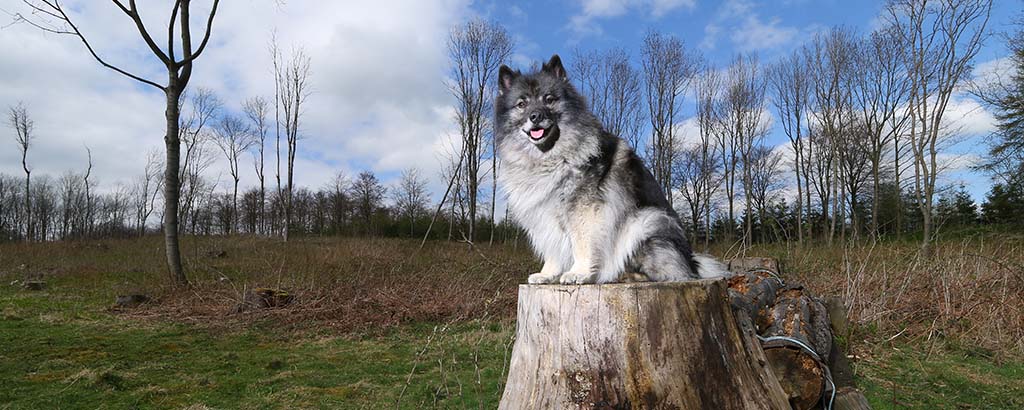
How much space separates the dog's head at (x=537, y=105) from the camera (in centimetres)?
312

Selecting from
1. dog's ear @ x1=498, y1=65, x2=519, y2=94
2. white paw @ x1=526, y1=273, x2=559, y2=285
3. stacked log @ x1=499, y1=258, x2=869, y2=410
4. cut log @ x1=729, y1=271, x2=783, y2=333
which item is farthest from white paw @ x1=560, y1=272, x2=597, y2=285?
cut log @ x1=729, y1=271, x2=783, y2=333

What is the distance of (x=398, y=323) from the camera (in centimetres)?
847

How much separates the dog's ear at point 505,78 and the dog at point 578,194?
10 mm

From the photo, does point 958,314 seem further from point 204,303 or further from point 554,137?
point 204,303

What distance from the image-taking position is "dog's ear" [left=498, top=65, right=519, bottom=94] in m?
3.48

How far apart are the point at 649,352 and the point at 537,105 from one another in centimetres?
176

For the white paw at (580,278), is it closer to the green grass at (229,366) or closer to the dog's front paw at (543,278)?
the dog's front paw at (543,278)

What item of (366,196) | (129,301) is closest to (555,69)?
(129,301)

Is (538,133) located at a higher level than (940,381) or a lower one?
higher

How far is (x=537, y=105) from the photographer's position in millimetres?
3229

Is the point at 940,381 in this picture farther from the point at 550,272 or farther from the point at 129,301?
the point at 129,301

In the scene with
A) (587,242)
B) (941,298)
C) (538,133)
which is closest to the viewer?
(587,242)

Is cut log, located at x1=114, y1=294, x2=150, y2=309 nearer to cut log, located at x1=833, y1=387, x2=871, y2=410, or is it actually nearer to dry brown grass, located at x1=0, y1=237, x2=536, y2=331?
dry brown grass, located at x1=0, y1=237, x2=536, y2=331

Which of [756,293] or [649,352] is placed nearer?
[649,352]
